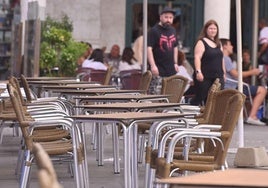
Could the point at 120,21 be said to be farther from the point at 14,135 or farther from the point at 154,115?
the point at 154,115

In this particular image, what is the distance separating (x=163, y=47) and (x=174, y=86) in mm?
3400

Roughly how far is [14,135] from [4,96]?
3.80m

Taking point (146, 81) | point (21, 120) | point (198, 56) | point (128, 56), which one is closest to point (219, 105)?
point (21, 120)

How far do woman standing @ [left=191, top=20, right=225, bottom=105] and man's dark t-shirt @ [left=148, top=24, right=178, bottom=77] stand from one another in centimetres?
54

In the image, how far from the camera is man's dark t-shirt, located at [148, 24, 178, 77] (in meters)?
15.1

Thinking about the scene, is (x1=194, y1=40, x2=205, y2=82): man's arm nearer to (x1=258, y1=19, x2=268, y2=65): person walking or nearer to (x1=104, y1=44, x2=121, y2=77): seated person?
(x1=258, y1=19, x2=268, y2=65): person walking

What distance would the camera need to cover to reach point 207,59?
14.4 metres

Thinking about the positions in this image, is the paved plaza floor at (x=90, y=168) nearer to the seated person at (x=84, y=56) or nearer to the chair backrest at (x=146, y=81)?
the chair backrest at (x=146, y=81)

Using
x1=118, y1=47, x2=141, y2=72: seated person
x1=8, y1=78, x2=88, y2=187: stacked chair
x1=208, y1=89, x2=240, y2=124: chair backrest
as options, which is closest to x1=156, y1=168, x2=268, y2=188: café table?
x1=8, y1=78, x2=88, y2=187: stacked chair

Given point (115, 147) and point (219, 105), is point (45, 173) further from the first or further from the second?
point (115, 147)

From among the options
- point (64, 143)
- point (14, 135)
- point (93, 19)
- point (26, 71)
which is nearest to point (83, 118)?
point (64, 143)

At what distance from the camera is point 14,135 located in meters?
14.7

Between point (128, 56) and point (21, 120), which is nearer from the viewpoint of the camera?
point (21, 120)

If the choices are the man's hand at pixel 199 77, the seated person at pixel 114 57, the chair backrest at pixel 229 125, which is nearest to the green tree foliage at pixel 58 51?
the seated person at pixel 114 57
